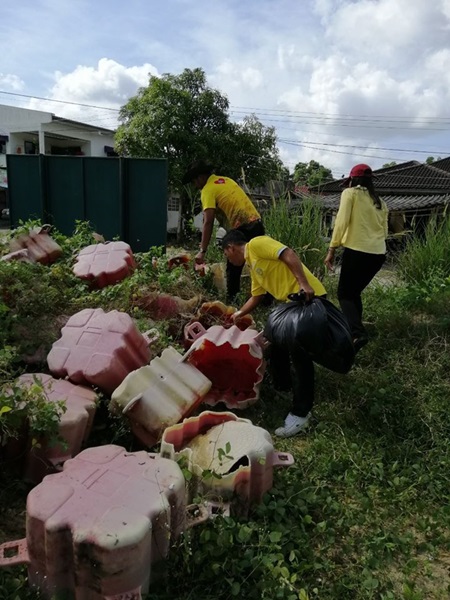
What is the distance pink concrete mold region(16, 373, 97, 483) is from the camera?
7.65 ft

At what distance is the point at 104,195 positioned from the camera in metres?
7.51

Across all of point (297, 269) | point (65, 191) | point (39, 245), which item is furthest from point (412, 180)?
point (297, 269)

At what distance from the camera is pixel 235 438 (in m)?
2.47

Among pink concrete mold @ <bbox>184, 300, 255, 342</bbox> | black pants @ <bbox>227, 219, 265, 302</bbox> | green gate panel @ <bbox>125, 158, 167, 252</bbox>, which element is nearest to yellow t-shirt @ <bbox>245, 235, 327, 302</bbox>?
pink concrete mold @ <bbox>184, 300, 255, 342</bbox>

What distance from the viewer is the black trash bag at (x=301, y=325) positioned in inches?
116

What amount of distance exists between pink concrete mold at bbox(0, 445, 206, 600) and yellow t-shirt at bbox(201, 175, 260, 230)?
3.09 m

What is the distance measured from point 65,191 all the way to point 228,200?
4.02 metres

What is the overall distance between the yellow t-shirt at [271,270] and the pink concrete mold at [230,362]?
14.0 inches

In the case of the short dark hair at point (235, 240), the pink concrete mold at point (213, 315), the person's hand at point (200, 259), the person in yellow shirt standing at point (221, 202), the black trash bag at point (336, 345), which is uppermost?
the person in yellow shirt standing at point (221, 202)

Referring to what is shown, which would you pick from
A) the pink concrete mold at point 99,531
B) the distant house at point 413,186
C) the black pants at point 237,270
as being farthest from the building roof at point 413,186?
the pink concrete mold at point 99,531

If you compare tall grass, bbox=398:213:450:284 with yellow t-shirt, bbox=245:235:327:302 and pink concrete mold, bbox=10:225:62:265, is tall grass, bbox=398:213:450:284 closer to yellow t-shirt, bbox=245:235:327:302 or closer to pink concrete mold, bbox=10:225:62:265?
yellow t-shirt, bbox=245:235:327:302

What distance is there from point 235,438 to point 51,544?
1020 millimetres

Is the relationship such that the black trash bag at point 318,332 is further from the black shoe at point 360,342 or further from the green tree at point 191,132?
the green tree at point 191,132

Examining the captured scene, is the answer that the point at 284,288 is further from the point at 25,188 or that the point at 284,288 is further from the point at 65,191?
the point at 25,188
